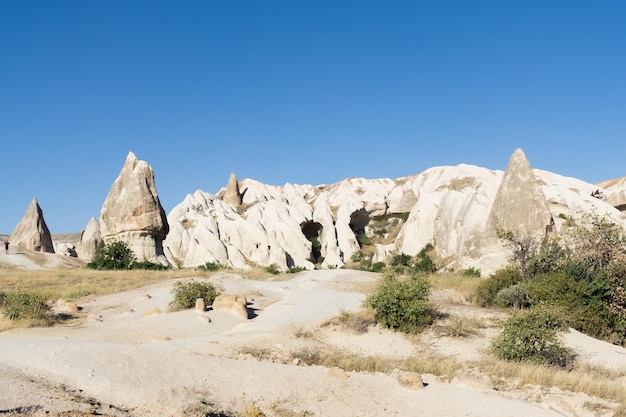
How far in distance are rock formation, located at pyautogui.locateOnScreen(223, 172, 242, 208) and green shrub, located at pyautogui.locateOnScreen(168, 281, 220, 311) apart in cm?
3676

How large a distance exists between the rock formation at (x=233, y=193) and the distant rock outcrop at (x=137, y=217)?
24.3 m

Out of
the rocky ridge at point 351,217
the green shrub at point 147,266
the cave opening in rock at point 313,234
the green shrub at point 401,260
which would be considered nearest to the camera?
the rocky ridge at point 351,217

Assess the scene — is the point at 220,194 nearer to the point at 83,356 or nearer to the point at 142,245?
the point at 142,245

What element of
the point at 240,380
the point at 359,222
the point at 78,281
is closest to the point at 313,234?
the point at 359,222

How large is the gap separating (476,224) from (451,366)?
21445 mm

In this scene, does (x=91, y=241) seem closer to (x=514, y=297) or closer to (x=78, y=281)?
(x=78, y=281)

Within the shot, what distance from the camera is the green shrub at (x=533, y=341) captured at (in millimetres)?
9148

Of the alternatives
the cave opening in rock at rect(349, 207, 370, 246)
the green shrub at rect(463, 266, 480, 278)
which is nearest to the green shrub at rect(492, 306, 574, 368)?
the green shrub at rect(463, 266, 480, 278)

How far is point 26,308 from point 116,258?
43.2ft

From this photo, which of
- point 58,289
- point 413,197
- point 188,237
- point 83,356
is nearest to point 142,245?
point 58,289

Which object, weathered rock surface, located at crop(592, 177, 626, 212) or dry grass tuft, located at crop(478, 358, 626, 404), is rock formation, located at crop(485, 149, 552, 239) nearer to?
dry grass tuft, located at crop(478, 358, 626, 404)

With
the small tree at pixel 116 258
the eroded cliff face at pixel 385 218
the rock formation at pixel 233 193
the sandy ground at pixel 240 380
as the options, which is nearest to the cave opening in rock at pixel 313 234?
the eroded cliff face at pixel 385 218

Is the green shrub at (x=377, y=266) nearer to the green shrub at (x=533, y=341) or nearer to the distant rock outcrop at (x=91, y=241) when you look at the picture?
the distant rock outcrop at (x=91, y=241)

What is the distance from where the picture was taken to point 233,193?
169 feet
